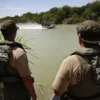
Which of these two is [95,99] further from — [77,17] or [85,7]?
[85,7]

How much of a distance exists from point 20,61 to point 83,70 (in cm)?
75

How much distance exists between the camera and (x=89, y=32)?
2.38 meters

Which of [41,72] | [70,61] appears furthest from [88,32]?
[41,72]

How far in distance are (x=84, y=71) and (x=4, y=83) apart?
1.04 m

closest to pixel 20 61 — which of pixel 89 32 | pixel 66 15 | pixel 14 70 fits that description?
pixel 14 70

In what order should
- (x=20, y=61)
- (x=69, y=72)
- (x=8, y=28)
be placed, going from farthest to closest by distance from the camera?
(x=8, y=28) → (x=20, y=61) → (x=69, y=72)

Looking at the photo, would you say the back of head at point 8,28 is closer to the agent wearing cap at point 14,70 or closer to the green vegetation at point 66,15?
the agent wearing cap at point 14,70

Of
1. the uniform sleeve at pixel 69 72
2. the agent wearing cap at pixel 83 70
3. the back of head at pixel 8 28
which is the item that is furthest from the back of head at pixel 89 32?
the back of head at pixel 8 28

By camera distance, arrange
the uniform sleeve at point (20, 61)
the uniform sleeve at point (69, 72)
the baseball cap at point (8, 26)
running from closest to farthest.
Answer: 1. the uniform sleeve at point (69, 72)
2. the uniform sleeve at point (20, 61)
3. the baseball cap at point (8, 26)

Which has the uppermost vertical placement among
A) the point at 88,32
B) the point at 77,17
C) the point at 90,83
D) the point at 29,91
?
the point at 88,32

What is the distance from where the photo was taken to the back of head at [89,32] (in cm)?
237

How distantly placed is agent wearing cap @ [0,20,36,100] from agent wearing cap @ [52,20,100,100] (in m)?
0.55

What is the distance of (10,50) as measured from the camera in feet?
9.41

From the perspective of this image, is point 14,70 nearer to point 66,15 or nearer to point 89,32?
point 89,32
